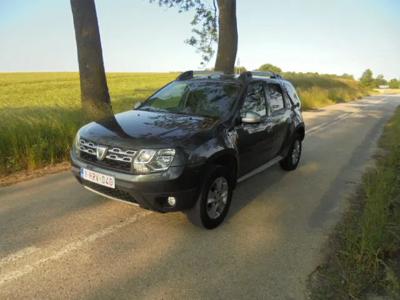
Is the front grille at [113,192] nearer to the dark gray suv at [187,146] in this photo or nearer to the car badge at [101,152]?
the dark gray suv at [187,146]

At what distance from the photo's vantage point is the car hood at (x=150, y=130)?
12.5ft

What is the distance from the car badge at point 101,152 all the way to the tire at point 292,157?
12.8 feet

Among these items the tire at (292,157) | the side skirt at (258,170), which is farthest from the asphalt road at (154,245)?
the tire at (292,157)

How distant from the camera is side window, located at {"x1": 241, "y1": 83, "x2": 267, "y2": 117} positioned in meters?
4.95

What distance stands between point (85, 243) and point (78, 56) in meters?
6.74

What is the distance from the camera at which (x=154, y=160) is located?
145 inches

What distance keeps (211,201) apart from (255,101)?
5.82ft

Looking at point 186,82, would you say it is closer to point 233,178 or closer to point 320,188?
point 233,178

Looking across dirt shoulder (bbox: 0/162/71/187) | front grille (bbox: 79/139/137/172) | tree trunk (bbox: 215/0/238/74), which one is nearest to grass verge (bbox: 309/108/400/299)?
→ front grille (bbox: 79/139/137/172)

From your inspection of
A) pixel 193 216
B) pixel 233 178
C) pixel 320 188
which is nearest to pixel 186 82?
pixel 233 178

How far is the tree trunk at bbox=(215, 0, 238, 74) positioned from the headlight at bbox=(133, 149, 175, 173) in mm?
10649

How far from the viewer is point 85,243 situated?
150 inches

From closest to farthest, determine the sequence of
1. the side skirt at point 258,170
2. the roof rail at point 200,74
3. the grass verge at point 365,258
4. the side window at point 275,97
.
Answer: the grass verge at point 365,258, the side skirt at point 258,170, the roof rail at point 200,74, the side window at point 275,97

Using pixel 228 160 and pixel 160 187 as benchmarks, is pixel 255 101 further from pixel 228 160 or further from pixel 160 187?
pixel 160 187
